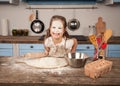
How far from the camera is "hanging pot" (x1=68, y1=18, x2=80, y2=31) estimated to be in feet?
10.6

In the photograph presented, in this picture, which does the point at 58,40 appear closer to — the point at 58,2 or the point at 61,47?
the point at 61,47

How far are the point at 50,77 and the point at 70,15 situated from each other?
83.7 inches

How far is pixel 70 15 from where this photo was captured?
3254 millimetres

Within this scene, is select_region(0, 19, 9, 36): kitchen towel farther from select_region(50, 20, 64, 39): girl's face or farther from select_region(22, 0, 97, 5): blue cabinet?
select_region(50, 20, 64, 39): girl's face

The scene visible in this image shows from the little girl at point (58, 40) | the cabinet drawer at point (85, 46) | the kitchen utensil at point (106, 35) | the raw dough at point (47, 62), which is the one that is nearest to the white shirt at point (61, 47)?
the little girl at point (58, 40)

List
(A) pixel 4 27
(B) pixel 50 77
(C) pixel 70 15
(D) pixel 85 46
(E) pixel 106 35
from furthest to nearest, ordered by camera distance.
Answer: (C) pixel 70 15 < (A) pixel 4 27 < (D) pixel 85 46 < (E) pixel 106 35 < (B) pixel 50 77

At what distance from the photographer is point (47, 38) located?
192cm

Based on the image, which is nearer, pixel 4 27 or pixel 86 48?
pixel 86 48

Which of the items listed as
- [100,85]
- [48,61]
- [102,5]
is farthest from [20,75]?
[102,5]

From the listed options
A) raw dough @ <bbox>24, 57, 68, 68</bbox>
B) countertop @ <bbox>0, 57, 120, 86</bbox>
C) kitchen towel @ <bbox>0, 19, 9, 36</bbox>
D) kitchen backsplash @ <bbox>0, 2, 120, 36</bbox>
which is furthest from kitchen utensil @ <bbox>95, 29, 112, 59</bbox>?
kitchen towel @ <bbox>0, 19, 9, 36</bbox>

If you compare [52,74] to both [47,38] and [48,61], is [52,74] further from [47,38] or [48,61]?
[47,38]

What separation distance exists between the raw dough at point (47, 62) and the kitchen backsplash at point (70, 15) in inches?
67.3

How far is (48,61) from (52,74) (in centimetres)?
26

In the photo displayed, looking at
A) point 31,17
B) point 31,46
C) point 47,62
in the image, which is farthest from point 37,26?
point 47,62
